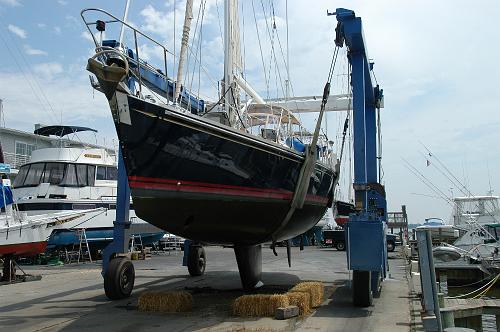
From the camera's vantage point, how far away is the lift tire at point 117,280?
8.77 meters

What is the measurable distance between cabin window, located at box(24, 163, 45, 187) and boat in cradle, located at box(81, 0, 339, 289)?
13106mm

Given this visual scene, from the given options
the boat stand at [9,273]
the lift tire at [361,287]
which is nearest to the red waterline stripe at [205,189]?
the lift tire at [361,287]

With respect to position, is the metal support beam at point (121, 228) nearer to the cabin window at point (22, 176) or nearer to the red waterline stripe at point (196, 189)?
the red waterline stripe at point (196, 189)

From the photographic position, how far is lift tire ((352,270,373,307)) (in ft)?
25.1

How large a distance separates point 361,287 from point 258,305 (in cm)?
173

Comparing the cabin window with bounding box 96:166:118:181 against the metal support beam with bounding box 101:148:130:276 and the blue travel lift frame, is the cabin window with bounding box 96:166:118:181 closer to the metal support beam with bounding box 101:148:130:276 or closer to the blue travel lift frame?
the metal support beam with bounding box 101:148:130:276

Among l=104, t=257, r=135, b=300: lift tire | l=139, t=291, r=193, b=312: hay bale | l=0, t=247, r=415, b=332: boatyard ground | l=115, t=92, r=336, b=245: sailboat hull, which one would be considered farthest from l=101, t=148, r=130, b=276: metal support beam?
l=115, t=92, r=336, b=245: sailboat hull

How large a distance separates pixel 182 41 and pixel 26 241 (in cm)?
860

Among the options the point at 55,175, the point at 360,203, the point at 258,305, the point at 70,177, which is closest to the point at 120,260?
the point at 258,305

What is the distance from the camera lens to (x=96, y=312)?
305 inches

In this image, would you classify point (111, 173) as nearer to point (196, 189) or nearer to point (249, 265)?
point (249, 265)

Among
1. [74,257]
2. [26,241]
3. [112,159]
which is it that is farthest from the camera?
[112,159]

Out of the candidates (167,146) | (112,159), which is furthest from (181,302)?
(112,159)

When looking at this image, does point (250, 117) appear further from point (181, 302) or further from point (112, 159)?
point (112, 159)
